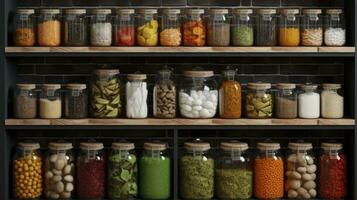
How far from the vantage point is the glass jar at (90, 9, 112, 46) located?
11.4ft

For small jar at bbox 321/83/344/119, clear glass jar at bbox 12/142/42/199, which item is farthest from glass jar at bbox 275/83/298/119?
clear glass jar at bbox 12/142/42/199

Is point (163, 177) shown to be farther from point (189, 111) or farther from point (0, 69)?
point (0, 69)

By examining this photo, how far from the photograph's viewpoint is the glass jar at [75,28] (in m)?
3.50

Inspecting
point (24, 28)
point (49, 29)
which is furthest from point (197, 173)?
point (24, 28)

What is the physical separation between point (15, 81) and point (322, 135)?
69.7 inches

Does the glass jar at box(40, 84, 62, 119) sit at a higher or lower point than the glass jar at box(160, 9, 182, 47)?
lower

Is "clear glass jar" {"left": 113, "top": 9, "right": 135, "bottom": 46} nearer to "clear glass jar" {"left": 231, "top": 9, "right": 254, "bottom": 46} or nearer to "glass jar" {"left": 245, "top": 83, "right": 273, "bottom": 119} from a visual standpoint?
"clear glass jar" {"left": 231, "top": 9, "right": 254, "bottom": 46}

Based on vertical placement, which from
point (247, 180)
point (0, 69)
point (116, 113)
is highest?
point (0, 69)

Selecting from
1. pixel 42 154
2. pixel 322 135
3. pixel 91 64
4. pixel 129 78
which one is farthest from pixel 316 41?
pixel 42 154

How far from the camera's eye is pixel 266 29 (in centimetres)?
352

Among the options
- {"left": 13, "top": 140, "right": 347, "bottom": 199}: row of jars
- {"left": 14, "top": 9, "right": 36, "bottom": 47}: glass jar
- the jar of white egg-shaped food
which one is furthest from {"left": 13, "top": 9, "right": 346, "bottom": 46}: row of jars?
{"left": 13, "top": 140, "right": 347, "bottom": 199}: row of jars

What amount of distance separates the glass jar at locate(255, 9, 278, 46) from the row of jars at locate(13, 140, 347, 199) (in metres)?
0.54

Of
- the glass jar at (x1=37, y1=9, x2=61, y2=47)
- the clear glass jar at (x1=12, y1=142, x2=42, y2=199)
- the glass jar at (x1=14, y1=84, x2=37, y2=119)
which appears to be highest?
the glass jar at (x1=37, y1=9, x2=61, y2=47)

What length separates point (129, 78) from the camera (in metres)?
3.54
